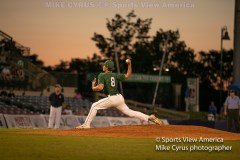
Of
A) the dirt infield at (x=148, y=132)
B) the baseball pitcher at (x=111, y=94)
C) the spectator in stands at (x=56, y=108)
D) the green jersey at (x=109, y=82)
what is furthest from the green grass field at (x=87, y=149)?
the spectator in stands at (x=56, y=108)

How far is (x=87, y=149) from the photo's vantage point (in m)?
14.9

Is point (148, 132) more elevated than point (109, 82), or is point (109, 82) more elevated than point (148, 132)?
point (109, 82)

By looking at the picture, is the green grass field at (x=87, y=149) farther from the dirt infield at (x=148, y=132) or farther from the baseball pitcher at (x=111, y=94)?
the baseball pitcher at (x=111, y=94)

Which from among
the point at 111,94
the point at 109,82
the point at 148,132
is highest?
the point at 109,82

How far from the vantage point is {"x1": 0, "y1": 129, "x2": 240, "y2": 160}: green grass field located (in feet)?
44.4

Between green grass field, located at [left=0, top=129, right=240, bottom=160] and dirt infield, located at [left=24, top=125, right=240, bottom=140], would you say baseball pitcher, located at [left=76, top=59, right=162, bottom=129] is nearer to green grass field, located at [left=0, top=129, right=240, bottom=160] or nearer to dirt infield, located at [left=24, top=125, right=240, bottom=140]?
dirt infield, located at [left=24, top=125, right=240, bottom=140]

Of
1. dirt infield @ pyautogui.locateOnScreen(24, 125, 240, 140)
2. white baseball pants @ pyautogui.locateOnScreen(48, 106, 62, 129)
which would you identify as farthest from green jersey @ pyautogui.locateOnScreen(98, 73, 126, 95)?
white baseball pants @ pyautogui.locateOnScreen(48, 106, 62, 129)

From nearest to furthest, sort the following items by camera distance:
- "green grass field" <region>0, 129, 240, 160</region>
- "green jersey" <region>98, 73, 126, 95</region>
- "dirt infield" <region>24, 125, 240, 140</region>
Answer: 1. "green grass field" <region>0, 129, 240, 160</region>
2. "dirt infield" <region>24, 125, 240, 140</region>
3. "green jersey" <region>98, 73, 126, 95</region>

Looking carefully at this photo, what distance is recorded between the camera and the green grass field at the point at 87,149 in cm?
1352

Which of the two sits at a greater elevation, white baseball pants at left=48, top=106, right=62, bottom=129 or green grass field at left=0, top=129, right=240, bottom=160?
green grass field at left=0, top=129, right=240, bottom=160

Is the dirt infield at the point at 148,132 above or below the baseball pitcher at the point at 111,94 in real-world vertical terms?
below

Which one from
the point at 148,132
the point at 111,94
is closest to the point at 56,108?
the point at 111,94

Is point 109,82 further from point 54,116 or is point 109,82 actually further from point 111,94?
point 54,116

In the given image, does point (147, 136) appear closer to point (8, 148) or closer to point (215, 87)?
point (8, 148)
